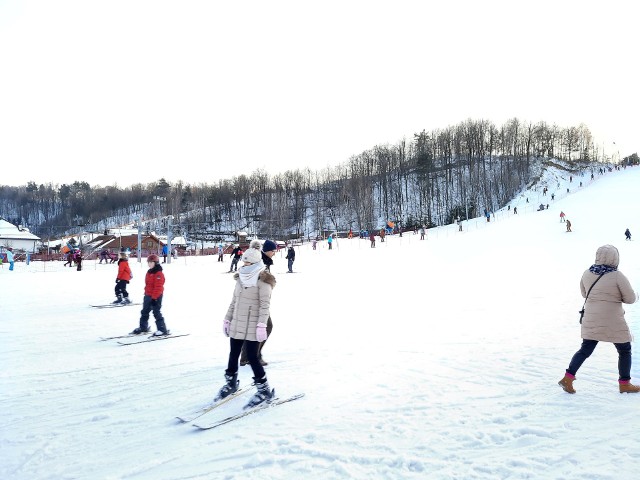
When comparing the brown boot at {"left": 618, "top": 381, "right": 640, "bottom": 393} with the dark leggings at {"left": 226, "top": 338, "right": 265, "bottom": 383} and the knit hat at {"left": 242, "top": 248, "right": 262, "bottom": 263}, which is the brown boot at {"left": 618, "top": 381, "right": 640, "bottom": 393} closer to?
the dark leggings at {"left": 226, "top": 338, "right": 265, "bottom": 383}

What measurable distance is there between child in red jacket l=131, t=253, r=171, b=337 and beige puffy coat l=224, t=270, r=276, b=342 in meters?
3.95

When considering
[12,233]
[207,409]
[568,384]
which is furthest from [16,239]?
[568,384]

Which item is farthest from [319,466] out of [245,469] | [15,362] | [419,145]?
[419,145]

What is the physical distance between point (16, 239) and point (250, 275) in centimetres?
7654

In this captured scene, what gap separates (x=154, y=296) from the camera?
776cm

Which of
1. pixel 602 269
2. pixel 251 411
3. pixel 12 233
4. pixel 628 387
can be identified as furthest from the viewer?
pixel 12 233

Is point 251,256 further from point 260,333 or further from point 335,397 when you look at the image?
point 335,397

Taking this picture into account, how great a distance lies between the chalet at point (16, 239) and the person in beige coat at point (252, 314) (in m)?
73.4

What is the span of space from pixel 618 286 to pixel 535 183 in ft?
252

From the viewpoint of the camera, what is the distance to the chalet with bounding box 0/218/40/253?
64500 millimetres

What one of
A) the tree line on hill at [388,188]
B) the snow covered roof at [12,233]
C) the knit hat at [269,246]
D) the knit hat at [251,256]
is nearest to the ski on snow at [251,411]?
the knit hat at [251,256]

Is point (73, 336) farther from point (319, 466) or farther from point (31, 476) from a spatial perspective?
point (319, 466)

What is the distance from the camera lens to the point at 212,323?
30.5 ft

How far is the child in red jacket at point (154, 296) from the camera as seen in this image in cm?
769
